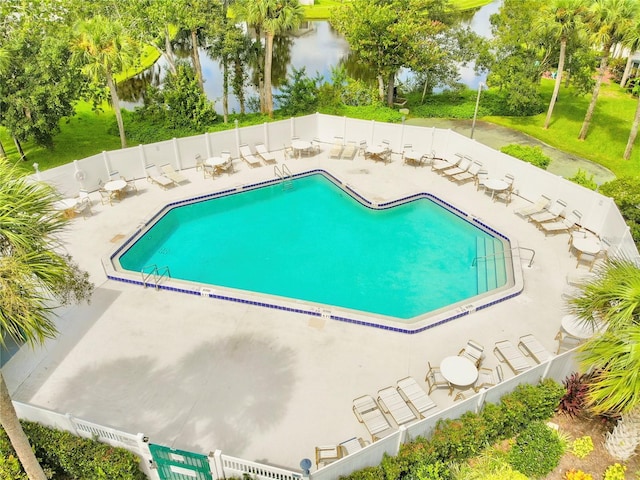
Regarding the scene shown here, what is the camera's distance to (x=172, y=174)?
19906 mm

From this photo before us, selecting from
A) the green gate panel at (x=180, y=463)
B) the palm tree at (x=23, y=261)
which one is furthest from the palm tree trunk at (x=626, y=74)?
the palm tree at (x=23, y=261)

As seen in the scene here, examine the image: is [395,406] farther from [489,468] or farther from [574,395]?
[574,395]

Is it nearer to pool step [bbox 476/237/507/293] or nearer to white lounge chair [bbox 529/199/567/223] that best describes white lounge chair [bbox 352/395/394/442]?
pool step [bbox 476/237/507/293]

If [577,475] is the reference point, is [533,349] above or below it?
above

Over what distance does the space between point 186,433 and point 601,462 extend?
8393 millimetres

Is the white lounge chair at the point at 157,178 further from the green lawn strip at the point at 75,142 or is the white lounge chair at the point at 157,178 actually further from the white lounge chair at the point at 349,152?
the white lounge chair at the point at 349,152

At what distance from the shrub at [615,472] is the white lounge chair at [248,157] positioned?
673 inches

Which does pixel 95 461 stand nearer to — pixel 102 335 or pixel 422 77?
pixel 102 335

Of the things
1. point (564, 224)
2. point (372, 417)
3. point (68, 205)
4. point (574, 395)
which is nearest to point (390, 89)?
point (564, 224)

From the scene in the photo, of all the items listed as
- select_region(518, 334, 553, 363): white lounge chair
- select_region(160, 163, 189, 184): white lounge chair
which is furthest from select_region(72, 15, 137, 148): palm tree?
select_region(518, 334, 553, 363): white lounge chair

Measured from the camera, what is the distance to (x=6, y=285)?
553cm

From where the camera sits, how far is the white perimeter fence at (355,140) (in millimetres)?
16125

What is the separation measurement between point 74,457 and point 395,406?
20.7 ft

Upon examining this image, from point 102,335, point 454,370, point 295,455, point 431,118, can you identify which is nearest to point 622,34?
point 431,118
